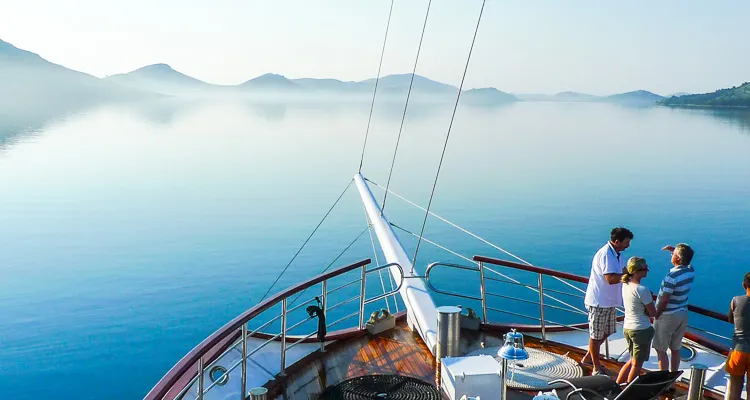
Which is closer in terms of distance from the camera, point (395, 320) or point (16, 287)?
point (395, 320)

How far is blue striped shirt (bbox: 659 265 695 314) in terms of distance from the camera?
5227mm

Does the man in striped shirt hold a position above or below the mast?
above

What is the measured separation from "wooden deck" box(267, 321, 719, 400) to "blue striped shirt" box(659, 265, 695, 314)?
76 centimetres

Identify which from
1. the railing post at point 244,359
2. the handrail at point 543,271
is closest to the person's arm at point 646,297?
the handrail at point 543,271

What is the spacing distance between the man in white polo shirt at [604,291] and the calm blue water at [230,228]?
10.6m

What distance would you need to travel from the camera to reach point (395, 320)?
296 inches

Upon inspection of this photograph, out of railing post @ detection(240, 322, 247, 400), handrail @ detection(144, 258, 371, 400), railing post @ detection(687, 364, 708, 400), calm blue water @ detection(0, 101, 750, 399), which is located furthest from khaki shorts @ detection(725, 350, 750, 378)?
calm blue water @ detection(0, 101, 750, 399)

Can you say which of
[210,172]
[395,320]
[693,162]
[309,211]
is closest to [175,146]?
[210,172]

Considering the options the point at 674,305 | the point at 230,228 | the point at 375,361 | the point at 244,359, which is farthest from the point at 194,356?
the point at 230,228

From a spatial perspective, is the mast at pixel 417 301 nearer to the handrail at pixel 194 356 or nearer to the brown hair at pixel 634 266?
the handrail at pixel 194 356

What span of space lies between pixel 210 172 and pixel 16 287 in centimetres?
2530

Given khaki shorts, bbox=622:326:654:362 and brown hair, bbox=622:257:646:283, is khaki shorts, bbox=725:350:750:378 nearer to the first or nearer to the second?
khaki shorts, bbox=622:326:654:362

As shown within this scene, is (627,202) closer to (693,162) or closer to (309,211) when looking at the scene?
(309,211)

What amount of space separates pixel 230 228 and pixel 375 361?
20998mm
